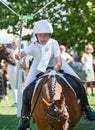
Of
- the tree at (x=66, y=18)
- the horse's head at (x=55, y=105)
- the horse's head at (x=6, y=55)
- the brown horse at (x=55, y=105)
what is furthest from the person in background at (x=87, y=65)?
the horse's head at (x=55, y=105)

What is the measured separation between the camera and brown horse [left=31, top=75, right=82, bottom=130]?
277 inches

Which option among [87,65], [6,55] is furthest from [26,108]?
[87,65]

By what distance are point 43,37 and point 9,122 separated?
14.6 ft

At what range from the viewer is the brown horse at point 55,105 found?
7.05 metres

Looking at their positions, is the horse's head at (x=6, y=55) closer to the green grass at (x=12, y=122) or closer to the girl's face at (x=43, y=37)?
the green grass at (x=12, y=122)

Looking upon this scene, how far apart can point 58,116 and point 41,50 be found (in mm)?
1599

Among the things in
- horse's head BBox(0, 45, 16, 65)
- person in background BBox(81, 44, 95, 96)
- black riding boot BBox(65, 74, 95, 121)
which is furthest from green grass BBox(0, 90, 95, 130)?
person in background BBox(81, 44, 95, 96)

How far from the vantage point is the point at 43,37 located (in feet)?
27.3

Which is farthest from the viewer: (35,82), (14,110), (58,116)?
(14,110)

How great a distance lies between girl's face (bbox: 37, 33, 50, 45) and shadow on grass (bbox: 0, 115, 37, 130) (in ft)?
9.42

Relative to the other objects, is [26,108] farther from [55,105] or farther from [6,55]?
[6,55]

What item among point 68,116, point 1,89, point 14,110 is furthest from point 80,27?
point 68,116

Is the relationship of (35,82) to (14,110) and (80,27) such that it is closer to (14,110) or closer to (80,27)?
(14,110)

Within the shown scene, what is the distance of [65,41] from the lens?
930 inches
